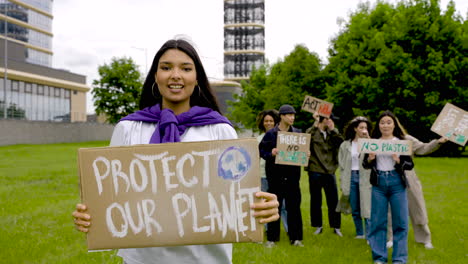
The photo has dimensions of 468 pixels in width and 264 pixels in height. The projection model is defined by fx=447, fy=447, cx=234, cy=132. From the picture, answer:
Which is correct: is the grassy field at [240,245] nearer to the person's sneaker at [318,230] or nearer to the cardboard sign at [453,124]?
the person's sneaker at [318,230]

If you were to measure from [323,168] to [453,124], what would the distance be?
3.18 metres

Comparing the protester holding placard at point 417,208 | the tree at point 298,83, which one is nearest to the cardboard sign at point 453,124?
the protester holding placard at point 417,208

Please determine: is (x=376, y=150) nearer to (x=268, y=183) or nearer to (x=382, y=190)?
(x=382, y=190)

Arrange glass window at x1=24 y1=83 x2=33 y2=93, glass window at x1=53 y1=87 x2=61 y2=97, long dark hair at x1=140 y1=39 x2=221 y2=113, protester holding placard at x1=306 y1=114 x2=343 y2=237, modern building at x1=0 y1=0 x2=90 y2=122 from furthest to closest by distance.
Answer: glass window at x1=53 y1=87 x2=61 y2=97, glass window at x1=24 y1=83 x2=33 y2=93, modern building at x1=0 y1=0 x2=90 y2=122, protester holding placard at x1=306 y1=114 x2=343 y2=237, long dark hair at x1=140 y1=39 x2=221 y2=113

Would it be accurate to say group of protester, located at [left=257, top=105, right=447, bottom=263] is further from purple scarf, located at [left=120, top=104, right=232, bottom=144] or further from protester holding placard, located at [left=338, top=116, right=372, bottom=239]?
purple scarf, located at [left=120, top=104, right=232, bottom=144]

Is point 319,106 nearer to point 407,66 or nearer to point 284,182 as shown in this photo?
point 284,182

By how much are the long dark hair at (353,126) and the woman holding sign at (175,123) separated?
18.5 feet

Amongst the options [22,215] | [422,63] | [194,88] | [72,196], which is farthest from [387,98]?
[194,88]

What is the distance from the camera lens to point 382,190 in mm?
6008

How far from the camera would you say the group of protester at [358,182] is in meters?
5.96

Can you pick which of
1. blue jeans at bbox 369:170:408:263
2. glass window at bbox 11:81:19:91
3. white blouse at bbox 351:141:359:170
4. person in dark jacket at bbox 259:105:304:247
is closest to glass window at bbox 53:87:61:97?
glass window at bbox 11:81:19:91

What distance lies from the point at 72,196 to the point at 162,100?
10.9m

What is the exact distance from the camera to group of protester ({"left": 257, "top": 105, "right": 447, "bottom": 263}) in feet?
19.6

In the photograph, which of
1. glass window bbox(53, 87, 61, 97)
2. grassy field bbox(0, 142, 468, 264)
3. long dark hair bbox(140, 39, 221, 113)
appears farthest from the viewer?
glass window bbox(53, 87, 61, 97)
